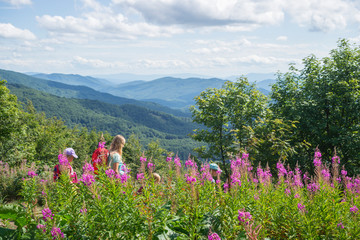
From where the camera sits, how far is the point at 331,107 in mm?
16188

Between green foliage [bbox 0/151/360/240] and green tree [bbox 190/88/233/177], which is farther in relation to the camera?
green tree [bbox 190/88/233/177]

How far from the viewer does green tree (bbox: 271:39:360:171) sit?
1489 centimetres

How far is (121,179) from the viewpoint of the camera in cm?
381

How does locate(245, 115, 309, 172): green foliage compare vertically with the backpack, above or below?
below

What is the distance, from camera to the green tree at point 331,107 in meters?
14.9

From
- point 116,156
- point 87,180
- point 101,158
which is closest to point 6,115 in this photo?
point 116,156

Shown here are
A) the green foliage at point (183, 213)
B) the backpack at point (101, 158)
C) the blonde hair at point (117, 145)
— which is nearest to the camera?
the green foliage at point (183, 213)

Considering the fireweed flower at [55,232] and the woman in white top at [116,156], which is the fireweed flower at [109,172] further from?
the woman in white top at [116,156]

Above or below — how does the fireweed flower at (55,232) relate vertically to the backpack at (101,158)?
below

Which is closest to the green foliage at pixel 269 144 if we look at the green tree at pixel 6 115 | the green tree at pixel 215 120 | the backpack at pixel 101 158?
the green tree at pixel 215 120

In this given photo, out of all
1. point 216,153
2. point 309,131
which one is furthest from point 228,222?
point 309,131

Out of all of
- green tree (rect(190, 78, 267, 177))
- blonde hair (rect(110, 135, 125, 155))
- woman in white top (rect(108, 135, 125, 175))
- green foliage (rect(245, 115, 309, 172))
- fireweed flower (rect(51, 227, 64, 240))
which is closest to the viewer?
fireweed flower (rect(51, 227, 64, 240))

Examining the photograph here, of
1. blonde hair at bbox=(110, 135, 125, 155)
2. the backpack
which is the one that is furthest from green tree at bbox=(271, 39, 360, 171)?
the backpack

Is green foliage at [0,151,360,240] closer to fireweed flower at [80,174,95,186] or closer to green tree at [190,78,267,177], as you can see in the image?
fireweed flower at [80,174,95,186]
